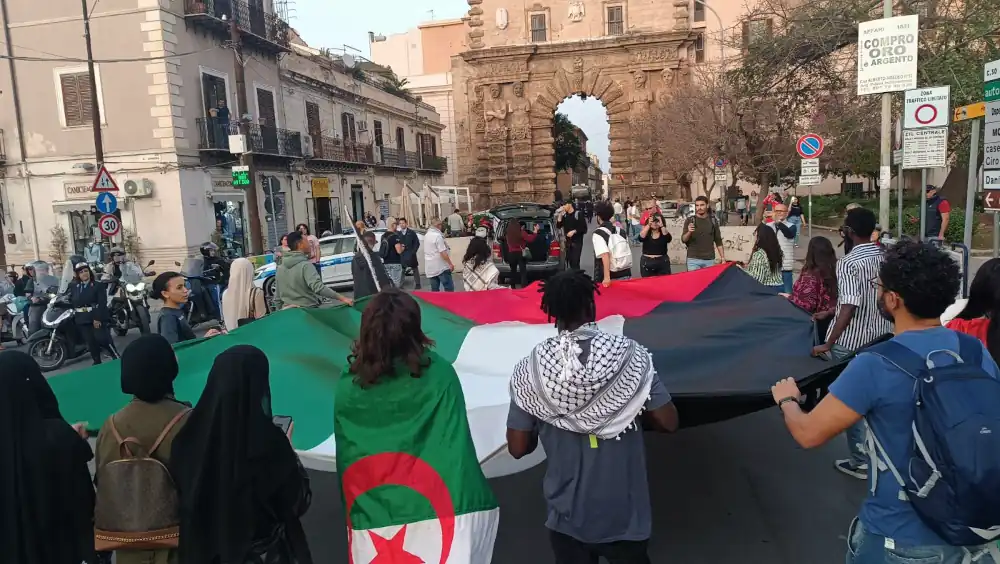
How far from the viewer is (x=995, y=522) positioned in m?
2.15

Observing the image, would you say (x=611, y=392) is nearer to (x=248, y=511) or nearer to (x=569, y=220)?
(x=248, y=511)

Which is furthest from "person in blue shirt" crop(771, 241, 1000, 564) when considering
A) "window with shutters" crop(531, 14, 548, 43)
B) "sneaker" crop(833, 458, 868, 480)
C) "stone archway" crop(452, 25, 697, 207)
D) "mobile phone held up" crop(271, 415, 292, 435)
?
"window with shutters" crop(531, 14, 548, 43)

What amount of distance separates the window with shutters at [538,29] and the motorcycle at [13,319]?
3713 cm

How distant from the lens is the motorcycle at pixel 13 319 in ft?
41.9

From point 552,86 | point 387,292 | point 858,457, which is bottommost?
point 858,457

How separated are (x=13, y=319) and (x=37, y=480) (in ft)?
40.7

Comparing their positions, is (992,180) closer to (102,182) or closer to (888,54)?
(888,54)

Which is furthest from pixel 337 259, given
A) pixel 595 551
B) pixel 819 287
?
pixel 595 551

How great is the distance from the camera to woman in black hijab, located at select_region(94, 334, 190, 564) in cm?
289

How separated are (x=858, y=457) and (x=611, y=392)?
3600 millimetres

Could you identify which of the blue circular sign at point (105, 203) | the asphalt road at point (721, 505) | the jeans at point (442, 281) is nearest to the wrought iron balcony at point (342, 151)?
the blue circular sign at point (105, 203)

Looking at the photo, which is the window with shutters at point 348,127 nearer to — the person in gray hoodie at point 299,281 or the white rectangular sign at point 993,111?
the person in gray hoodie at point 299,281

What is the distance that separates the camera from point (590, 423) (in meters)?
2.70

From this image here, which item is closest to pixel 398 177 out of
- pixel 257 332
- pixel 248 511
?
pixel 257 332
